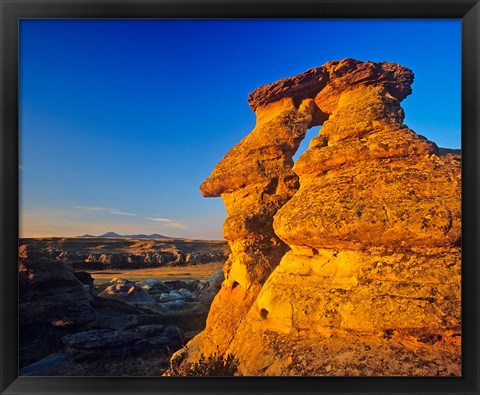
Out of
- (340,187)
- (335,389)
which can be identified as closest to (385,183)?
(340,187)

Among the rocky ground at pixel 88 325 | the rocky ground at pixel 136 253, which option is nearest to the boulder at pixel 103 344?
the rocky ground at pixel 88 325

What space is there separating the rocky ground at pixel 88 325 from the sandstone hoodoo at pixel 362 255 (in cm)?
391

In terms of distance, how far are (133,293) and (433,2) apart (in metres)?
17.0

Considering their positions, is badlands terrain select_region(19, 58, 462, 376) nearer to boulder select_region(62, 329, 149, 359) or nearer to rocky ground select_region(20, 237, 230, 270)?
boulder select_region(62, 329, 149, 359)

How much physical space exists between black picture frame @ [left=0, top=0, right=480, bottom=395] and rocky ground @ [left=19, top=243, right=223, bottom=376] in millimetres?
5374

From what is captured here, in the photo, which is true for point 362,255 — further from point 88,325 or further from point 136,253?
point 136,253

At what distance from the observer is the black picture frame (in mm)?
5020

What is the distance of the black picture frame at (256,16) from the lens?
5020 millimetres

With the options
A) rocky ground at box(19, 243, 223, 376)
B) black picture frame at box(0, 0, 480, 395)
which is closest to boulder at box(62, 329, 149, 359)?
rocky ground at box(19, 243, 223, 376)

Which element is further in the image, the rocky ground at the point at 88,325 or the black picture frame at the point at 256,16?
the rocky ground at the point at 88,325

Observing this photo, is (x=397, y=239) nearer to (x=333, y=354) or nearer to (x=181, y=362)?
(x=333, y=354)

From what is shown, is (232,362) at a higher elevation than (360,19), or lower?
lower

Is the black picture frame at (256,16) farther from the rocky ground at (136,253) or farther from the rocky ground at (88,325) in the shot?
the rocky ground at (136,253)

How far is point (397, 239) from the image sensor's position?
21.0 ft
